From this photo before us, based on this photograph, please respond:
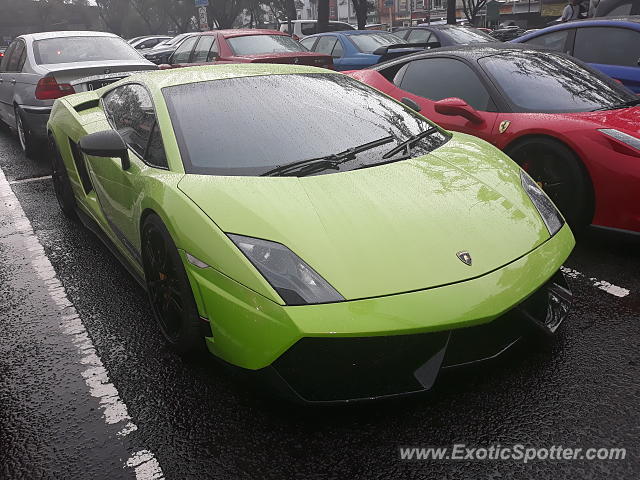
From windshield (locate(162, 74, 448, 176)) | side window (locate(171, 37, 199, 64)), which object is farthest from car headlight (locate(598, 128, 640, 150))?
side window (locate(171, 37, 199, 64))

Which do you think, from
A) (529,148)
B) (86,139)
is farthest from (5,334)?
(529,148)

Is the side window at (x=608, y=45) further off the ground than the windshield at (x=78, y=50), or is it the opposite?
the windshield at (x=78, y=50)

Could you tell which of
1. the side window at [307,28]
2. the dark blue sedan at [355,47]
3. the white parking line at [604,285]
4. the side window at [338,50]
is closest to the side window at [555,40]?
the dark blue sedan at [355,47]

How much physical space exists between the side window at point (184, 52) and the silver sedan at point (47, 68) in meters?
2.81

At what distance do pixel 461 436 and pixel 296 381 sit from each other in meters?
0.65

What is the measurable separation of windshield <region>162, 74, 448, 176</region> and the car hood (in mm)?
171

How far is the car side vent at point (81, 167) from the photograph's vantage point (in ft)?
13.2

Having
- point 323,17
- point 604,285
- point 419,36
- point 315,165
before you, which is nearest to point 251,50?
point 419,36

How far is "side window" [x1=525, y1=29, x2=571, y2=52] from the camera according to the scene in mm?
6662

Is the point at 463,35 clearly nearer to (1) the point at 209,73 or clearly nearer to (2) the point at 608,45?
(2) the point at 608,45

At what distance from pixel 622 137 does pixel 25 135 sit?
6.58 meters

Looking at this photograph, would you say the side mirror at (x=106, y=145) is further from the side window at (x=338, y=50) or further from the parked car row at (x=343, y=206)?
the side window at (x=338, y=50)

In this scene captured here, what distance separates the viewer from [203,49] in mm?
10203

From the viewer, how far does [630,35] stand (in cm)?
625
